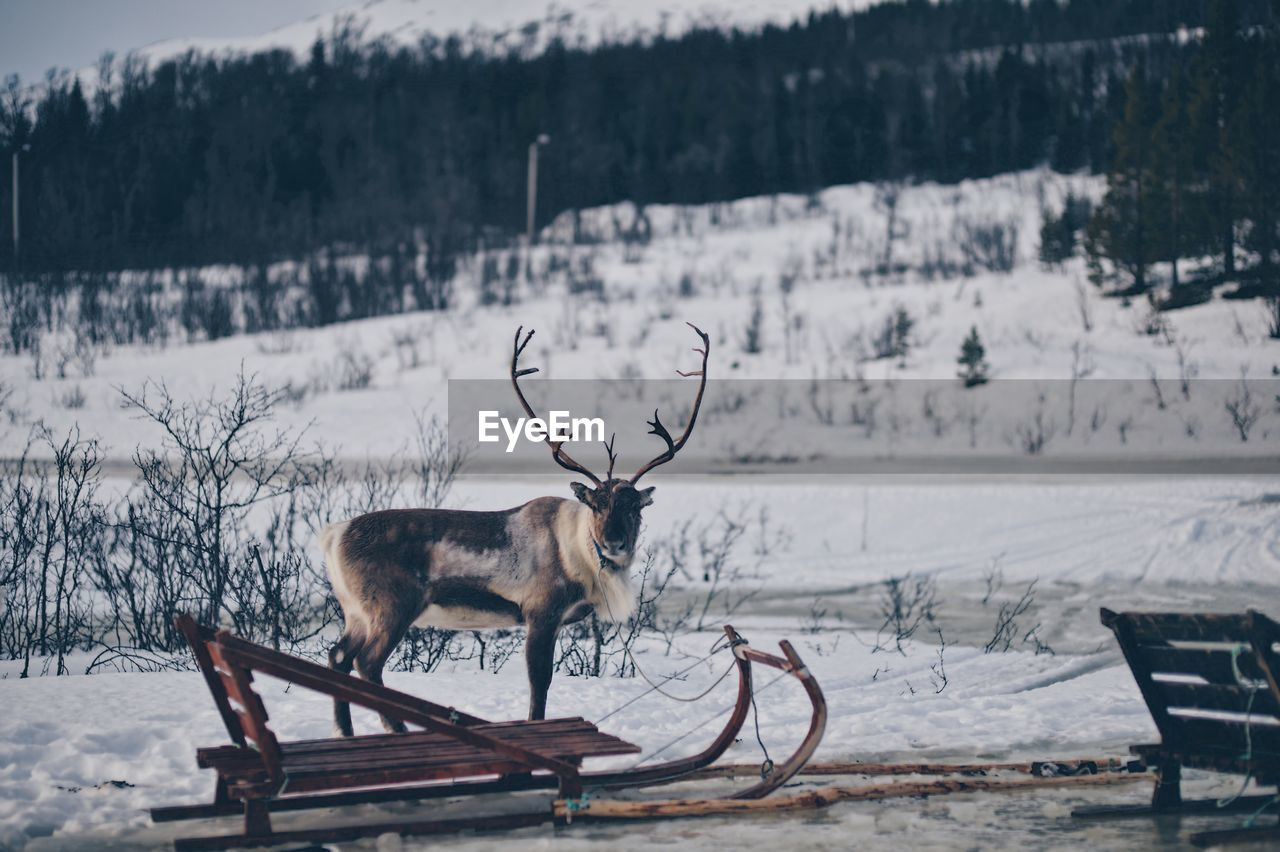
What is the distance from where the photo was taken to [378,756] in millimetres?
5871

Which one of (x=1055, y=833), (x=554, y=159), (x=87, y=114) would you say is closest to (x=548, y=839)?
(x=1055, y=833)

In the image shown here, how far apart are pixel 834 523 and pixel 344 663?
9.85m

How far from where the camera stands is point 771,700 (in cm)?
862

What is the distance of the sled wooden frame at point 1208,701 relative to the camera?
223 inches

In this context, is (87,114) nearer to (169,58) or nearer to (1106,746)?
(169,58)

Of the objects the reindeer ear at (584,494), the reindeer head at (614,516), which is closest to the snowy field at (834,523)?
the reindeer head at (614,516)

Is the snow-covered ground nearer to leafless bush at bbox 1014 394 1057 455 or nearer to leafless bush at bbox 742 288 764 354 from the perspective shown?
leafless bush at bbox 1014 394 1057 455

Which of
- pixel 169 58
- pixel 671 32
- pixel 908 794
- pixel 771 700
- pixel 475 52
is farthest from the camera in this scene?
pixel 671 32

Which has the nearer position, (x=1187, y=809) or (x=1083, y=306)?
(x=1187, y=809)

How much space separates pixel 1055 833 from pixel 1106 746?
1.88 meters

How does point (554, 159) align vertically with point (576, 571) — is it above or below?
above

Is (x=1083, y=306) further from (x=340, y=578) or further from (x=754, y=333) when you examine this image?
(x=340, y=578)

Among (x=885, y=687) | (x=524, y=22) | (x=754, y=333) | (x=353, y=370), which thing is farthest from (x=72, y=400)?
(x=524, y=22)

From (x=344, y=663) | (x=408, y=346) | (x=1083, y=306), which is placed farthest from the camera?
(x=408, y=346)
